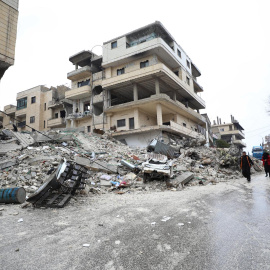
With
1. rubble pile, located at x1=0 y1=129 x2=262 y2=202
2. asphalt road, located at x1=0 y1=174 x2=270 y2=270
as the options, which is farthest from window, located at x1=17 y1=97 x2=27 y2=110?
asphalt road, located at x1=0 y1=174 x2=270 y2=270

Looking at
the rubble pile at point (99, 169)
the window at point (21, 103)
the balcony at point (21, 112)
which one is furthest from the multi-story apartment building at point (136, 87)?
the window at point (21, 103)

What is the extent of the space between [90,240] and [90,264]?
67 centimetres

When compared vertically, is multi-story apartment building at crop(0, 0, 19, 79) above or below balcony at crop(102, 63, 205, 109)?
below

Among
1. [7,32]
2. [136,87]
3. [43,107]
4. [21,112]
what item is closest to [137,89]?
[136,87]

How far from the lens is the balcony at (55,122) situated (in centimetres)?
3036

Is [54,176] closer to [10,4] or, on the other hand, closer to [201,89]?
[10,4]

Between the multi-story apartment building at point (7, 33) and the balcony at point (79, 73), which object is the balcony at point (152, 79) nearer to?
the balcony at point (79, 73)

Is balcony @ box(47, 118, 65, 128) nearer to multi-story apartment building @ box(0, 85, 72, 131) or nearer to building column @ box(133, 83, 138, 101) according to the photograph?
multi-story apartment building @ box(0, 85, 72, 131)

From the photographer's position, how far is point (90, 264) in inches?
85.7

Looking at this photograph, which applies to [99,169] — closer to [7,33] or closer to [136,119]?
[7,33]

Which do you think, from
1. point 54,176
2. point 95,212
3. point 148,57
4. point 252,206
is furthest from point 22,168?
point 148,57

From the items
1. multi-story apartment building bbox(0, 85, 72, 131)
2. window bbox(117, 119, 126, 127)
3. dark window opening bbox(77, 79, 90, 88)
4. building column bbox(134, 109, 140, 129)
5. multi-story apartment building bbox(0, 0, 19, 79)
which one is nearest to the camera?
multi-story apartment building bbox(0, 0, 19, 79)

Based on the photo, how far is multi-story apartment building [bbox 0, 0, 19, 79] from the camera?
27.7 feet

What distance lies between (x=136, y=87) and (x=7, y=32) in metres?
15.2
